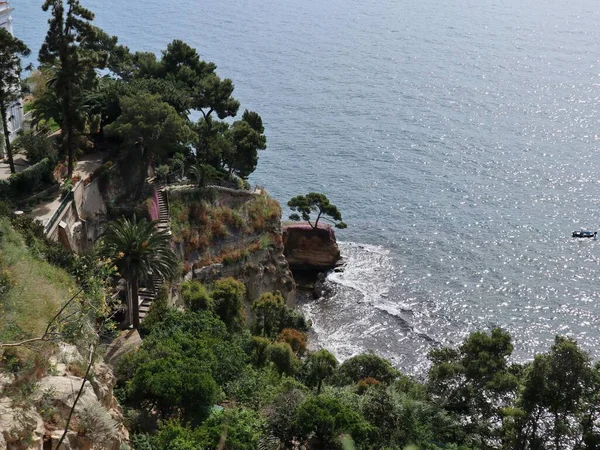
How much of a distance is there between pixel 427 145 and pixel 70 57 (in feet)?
220

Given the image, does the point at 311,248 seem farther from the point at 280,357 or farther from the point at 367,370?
the point at 280,357

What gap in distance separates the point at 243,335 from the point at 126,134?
1726 cm

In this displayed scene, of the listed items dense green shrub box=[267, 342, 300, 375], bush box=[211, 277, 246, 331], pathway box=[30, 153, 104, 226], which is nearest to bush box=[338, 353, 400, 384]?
dense green shrub box=[267, 342, 300, 375]

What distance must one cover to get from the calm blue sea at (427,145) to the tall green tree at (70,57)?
93.6ft

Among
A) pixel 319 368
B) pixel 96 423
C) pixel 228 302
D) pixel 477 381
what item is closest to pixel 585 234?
pixel 477 381

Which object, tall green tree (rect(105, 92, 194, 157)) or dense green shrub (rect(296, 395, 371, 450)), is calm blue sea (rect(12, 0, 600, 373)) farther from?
dense green shrub (rect(296, 395, 371, 450))

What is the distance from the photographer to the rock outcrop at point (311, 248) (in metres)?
75.3

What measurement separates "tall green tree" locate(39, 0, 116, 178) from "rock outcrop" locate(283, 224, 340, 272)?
3233 centimetres

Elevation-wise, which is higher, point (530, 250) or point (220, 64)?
point (220, 64)

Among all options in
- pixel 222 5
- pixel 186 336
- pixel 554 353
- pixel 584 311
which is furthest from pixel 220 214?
pixel 222 5

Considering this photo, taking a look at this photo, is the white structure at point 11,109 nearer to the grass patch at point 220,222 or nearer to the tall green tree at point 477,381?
the grass patch at point 220,222

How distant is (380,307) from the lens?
221ft

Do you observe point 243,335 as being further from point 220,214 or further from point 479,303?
point 479,303

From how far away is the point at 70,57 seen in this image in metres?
46.1
